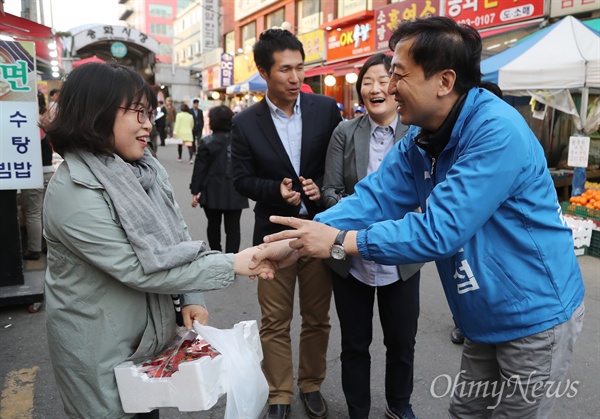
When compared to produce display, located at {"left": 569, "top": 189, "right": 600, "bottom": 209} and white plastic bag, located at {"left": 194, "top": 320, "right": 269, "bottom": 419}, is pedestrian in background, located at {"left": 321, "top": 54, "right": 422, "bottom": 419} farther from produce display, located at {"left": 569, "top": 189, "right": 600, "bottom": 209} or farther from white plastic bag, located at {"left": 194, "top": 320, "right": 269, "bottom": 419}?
produce display, located at {"left": 569, "top": 189, "right": 600, "bottom": 209}

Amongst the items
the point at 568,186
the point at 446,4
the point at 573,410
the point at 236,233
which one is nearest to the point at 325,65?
the point at 446,4

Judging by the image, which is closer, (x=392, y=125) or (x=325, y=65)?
(x=392, y=125)

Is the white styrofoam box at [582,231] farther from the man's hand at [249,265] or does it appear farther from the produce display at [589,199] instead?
the man's hand at [249,265]

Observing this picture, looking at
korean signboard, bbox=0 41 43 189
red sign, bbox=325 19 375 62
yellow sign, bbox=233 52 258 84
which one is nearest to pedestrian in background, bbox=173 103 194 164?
red sign, bbox=325 19 375 62

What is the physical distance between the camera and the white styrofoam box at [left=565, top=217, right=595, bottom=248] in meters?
6.30

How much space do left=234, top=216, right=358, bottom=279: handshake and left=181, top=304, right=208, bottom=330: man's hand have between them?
23 cm

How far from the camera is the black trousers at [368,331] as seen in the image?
8.66 ft

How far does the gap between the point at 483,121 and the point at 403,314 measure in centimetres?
134

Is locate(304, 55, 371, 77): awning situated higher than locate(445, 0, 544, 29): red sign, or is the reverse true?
locate(445, 0, 544, 29): red sign

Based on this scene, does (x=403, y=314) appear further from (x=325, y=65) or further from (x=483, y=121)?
(x=325, y=65)

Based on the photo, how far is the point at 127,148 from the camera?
173 cm

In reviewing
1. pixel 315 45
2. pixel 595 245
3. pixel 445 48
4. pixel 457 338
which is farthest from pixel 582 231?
pixel 315 45

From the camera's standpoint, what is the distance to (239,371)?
175 cm

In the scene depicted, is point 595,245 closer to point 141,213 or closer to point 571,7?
point 571,7
